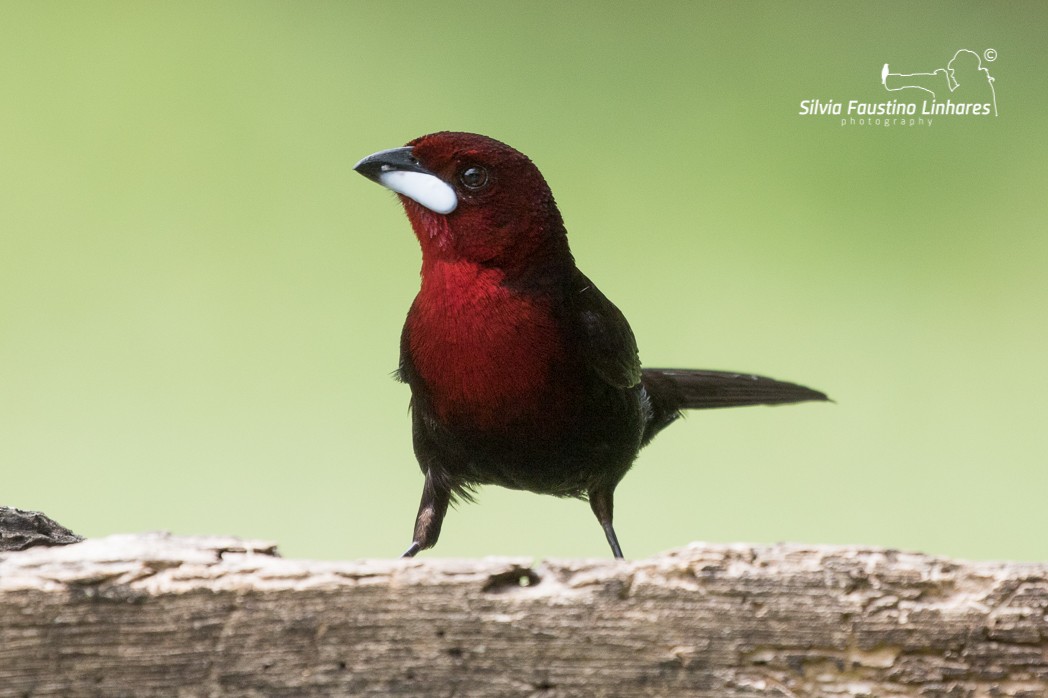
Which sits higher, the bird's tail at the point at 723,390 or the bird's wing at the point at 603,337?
the bird's wing at the point at 603,337

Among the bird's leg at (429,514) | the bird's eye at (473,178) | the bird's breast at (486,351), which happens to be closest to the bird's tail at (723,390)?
the bird's leg at (429,514)

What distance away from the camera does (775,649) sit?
1569 mm

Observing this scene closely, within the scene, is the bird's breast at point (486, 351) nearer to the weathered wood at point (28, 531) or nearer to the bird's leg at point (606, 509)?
the bird's leg at point (606, 509)

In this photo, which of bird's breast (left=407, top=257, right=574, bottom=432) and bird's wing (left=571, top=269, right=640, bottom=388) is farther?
bird's wing (left=571, top=269, right=640, bottom=388)

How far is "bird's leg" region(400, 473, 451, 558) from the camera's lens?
8.86ft

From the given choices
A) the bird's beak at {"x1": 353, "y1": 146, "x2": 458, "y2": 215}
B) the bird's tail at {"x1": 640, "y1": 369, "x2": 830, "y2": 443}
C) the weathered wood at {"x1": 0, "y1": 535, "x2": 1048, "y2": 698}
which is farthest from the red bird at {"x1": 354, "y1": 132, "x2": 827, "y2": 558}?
the weathered wood at {"x1": 0, "y1": 535, "x2": 1048, "y2": 698}

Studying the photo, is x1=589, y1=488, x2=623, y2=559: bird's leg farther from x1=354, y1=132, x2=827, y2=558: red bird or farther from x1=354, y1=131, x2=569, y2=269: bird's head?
x1=354, y1=131, x2=569, y2=269: bird's head

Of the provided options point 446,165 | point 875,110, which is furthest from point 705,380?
point 875,110

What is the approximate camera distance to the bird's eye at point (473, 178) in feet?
7.87

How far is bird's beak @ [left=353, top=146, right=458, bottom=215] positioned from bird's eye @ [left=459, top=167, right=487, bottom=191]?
0.03 meters

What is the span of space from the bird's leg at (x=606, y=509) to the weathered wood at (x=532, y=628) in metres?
1.15

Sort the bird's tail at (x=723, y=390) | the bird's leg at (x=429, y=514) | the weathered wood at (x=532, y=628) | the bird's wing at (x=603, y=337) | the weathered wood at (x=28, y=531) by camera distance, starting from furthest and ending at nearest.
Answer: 1. the bird's tail at (x=723, y=390)
2. the bird's leg at (x=429, y=514)
3. the bird's wing at (x=603, y=337)
4. the weathered wood at (x=28, y=531)
5. the weathered wood at (x=532, y=628)

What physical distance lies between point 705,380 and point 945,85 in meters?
1.75

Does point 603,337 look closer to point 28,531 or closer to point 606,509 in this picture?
point 606,509
